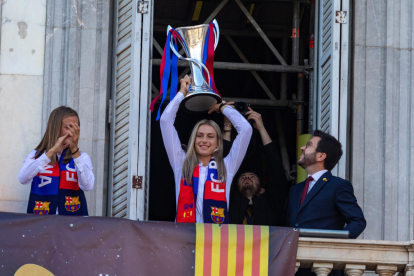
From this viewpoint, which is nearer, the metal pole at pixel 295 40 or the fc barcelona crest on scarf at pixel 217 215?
the fc barcelona crest on scarf at pixel 217 215

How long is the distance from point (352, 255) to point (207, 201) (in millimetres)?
1319

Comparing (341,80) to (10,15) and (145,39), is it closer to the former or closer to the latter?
(145,39)

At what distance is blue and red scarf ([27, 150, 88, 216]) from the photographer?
686cm

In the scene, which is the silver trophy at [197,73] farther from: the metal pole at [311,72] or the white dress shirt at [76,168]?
the metal pole at [311,72]

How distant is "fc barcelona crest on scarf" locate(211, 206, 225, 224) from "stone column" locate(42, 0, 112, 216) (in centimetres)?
126

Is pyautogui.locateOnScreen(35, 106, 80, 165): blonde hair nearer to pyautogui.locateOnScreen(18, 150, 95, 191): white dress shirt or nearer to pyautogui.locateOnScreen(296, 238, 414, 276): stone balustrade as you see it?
pyautogui.locateOnScreen(18, 150, 95, 191): white dress shirt

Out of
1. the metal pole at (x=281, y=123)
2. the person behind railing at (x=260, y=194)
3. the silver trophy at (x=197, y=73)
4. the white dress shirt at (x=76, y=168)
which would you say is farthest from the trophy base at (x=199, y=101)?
the metal pole at (x=281, y=123)

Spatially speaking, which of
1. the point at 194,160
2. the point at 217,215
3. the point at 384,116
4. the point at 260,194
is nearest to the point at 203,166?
the point at 194,160

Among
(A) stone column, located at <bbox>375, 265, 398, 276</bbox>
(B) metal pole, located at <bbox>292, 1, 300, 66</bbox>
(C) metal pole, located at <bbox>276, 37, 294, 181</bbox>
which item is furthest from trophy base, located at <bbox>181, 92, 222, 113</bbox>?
(C) metal pole, located at <bbox>276, 37, 294, 181</bbox>

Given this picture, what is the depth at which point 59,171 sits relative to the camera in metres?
6.91

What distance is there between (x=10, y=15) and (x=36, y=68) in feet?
1.87

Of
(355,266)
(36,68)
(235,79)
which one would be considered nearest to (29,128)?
(36,68)

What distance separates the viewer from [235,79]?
12.1 m

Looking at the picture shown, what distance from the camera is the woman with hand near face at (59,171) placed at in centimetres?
674
